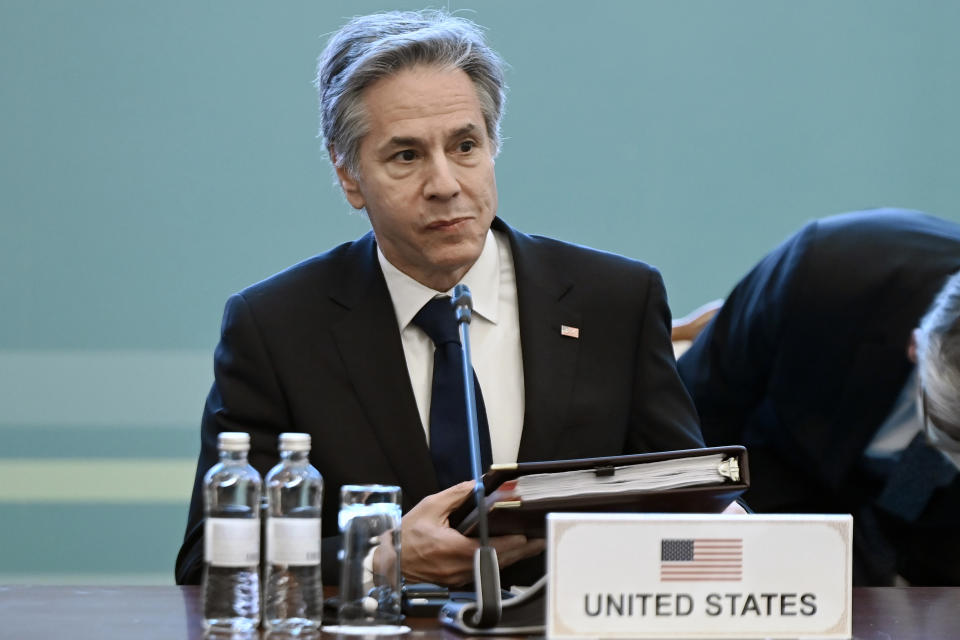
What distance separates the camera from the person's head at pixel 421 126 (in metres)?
1.99

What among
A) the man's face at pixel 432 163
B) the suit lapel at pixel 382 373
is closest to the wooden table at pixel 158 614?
the suit lapel at pixel 382 373

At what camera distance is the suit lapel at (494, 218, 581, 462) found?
1979 mm

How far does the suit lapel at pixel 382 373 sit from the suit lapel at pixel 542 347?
18cm

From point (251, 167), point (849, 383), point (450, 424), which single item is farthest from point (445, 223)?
point (251, 167)

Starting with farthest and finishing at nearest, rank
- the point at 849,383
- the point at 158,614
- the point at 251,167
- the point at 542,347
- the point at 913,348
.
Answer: the point at 251,167 < the point at 849,383 < the point at 913,348 < the point at 542,347 < the point at 158,614

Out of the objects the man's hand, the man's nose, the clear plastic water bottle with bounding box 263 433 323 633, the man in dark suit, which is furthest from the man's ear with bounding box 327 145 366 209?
the man in dark suit

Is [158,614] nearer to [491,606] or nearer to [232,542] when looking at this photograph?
[232,542]

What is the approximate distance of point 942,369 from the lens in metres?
2.05

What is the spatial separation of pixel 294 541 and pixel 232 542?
0.21ft

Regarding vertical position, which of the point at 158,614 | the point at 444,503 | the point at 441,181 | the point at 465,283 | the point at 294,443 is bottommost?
the point at 158,614

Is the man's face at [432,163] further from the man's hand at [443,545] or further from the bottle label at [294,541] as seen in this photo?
the bottle label at [294,541]

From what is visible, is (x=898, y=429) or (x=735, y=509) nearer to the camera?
(x=735, y=509)

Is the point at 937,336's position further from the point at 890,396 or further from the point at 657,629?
the point at 657,629

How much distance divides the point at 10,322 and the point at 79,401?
304 millimetres
